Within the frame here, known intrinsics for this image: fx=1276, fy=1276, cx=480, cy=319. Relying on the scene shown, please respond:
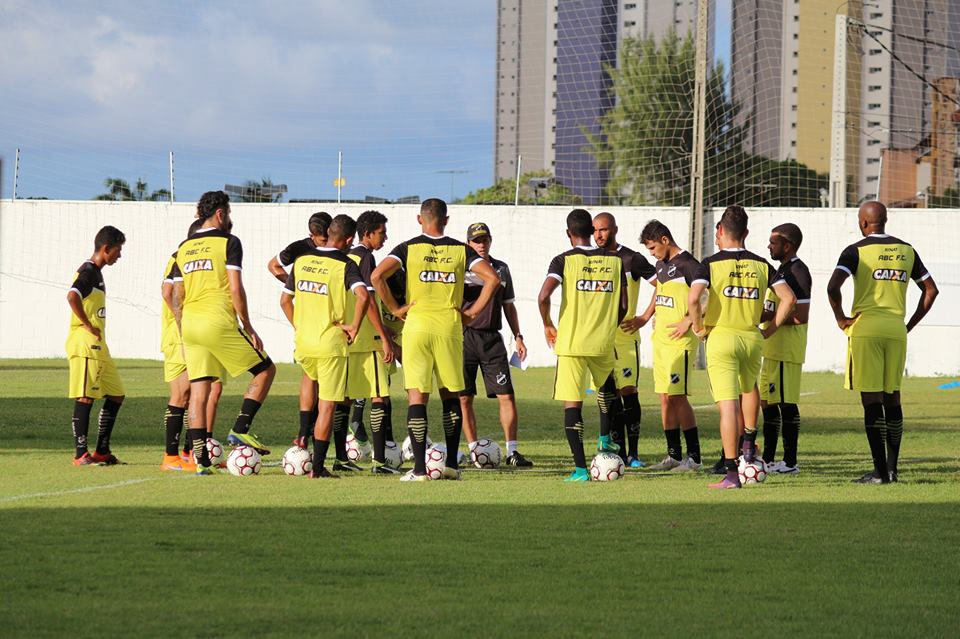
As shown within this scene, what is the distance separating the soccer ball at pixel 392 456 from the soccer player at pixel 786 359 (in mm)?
3305

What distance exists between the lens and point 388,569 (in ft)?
20.7

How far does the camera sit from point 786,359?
11609 mm

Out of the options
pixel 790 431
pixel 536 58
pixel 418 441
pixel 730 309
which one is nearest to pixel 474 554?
pixel 418 441

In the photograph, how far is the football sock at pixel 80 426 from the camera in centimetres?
1130

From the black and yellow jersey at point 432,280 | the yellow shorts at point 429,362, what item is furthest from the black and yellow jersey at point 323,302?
the yellow shorts at point 429,362

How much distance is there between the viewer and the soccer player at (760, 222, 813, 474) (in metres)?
11.4

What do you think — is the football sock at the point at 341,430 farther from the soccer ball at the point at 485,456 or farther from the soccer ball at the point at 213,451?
the soccer ball at the point at 485,456

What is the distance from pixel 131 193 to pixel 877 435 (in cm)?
3016

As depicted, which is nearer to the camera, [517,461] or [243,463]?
[243,463]

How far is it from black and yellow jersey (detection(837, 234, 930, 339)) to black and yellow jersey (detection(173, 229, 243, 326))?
5124 mm

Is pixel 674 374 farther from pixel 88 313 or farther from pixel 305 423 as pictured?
pixel 88 313

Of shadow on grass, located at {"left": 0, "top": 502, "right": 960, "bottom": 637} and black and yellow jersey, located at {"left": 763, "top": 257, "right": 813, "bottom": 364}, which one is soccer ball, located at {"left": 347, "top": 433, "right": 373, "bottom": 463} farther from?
black and yellow jersey, located at {"left": 763, "top": 257, "right": 813, "bottom": 364}

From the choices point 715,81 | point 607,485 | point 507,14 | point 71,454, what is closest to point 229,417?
point 71,454

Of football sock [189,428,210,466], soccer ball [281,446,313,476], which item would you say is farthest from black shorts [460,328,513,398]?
football sock [189,428,210,466]
